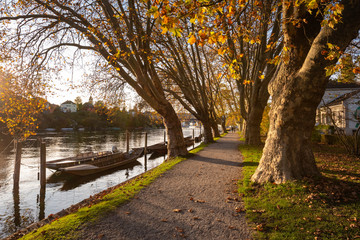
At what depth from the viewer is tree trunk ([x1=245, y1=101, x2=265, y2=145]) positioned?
1513cm

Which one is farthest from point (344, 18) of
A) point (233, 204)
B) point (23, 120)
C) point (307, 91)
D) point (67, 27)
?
point (23, 120)

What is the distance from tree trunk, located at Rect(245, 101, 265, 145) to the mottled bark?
9647 mm

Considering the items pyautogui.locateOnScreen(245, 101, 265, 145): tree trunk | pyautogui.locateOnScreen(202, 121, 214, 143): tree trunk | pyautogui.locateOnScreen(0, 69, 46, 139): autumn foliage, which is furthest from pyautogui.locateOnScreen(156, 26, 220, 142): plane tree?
pyautogui.locateOnScreen(0, 69, 46, 139): autumn foliage

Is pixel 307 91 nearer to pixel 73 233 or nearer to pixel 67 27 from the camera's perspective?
pixel 73 233

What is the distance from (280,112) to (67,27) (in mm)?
9434

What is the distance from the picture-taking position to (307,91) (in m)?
5.04

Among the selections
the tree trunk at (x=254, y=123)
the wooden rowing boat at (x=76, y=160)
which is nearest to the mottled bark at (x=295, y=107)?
the tree trunk at (x=254, y=123)

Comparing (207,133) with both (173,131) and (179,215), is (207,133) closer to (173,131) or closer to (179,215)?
(173,131)

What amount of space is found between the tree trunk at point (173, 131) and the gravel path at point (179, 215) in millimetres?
4629

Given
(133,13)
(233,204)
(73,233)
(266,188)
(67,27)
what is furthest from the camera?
(67,27)

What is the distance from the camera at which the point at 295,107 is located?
528cm

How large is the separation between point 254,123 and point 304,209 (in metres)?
12.2

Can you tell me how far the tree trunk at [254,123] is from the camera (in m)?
15.1

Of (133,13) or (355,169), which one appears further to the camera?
(133,13)
